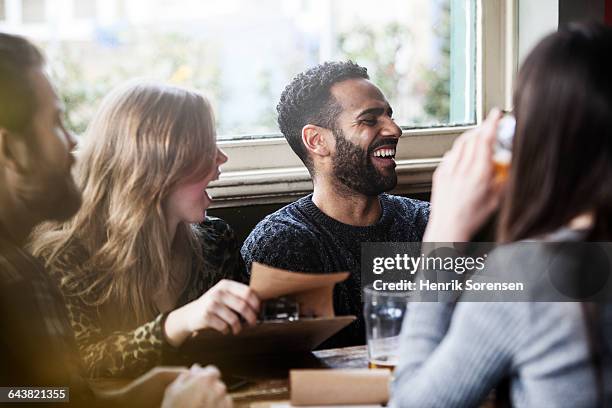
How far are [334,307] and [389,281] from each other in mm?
115

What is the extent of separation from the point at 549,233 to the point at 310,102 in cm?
57

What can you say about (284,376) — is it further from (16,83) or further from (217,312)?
(16,83)

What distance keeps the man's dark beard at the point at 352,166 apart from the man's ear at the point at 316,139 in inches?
0.7

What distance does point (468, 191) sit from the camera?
1053 mm

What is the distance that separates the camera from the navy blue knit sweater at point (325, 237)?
52.3 inches

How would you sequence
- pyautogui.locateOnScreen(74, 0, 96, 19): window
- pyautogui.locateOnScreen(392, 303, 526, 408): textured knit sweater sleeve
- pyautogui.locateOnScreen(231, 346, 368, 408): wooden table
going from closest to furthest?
pyautogui.locateOnScreen(392, 303, 526, 408): textured knit sweater sleeve < pyautogui.locateOnScreen(231, 346, 368, 408): wooden table < pyautogui.locateOnScreen(74, 0, 96, 19): window

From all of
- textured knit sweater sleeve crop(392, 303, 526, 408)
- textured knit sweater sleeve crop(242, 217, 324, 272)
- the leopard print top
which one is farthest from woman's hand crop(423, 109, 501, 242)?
the leopard print top

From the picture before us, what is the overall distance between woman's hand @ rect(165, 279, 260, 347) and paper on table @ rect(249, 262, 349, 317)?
0.07 feet

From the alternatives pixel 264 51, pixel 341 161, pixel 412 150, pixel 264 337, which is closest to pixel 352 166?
pixel 341 161

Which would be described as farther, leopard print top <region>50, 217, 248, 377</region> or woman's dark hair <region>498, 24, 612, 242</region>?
leopard print top <region>50, 217, 248, 377</region>

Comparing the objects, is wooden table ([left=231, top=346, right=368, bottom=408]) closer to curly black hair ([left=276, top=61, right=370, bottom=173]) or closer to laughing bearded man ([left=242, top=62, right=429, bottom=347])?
laughing bearded man ([left=242, top=62, right=429, bottom=347])

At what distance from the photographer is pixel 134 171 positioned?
1.22m

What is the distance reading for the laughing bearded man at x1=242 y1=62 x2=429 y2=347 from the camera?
1380 millimetres

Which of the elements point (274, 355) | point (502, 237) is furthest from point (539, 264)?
point (274, 355)
